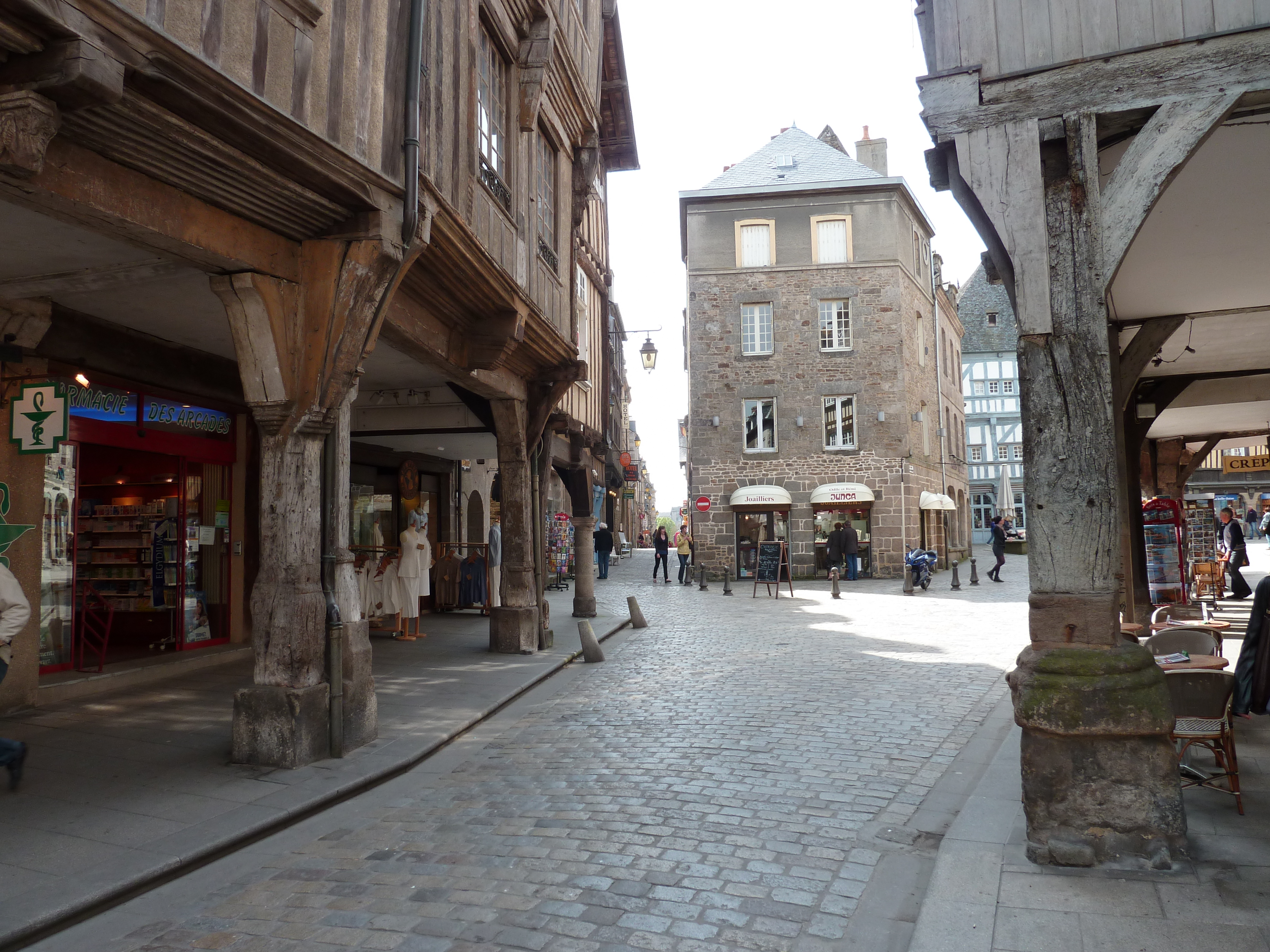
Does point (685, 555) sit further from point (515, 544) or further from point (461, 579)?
point (515, 544)

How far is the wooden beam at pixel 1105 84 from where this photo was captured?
13.4ft

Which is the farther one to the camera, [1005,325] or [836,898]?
[1005,325]

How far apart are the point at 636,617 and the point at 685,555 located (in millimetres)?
11162

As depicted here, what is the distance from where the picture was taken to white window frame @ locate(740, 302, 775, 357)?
27.1 m

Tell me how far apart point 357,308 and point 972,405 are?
52.5 meters

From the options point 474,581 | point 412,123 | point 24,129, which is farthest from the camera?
point 474,581

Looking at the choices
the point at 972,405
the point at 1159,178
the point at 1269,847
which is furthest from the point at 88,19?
the point at 972,405

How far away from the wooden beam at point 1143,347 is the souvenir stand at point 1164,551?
3490 mm

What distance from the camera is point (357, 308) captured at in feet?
18.7

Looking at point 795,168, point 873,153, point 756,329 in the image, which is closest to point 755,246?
point 756,329

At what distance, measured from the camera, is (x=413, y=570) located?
12.1 m

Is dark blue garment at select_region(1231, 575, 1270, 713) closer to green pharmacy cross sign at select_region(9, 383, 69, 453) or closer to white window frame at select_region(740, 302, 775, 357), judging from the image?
green pharmacy cross sign at select_region(9, 383, 69, 453)

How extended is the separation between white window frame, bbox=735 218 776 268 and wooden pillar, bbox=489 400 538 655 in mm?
17716

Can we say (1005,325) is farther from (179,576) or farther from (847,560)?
(179,576)
